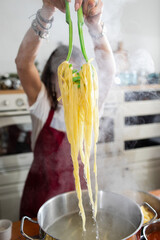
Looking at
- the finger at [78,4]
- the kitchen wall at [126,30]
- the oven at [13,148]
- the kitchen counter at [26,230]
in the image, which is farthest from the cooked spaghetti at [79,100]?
the oven at [13,148]

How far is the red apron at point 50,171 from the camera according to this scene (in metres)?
1.53

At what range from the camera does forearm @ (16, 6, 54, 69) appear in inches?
39.9

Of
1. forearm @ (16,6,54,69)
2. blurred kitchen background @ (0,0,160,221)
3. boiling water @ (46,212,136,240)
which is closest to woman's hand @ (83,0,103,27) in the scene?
forearm @ (16,6,54,69)

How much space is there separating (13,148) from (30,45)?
4.63 feet

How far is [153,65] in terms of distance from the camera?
265 centimetres

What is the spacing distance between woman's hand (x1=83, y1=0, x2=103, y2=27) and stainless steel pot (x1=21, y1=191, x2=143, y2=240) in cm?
72

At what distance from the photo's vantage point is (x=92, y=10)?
2.94ft

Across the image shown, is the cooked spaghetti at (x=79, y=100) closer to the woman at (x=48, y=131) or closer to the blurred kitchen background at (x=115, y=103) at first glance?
the woman at (x=48, y=131)

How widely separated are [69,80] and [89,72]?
2.9 inches

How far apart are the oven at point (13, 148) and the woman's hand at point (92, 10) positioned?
144cm

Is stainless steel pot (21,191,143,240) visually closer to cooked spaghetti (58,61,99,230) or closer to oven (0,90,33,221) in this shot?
cooked spaghetti (58,61,99,230)

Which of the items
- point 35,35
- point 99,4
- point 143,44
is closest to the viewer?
point 99,4

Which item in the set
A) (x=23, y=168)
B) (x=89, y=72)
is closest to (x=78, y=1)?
(x=89, y=72)

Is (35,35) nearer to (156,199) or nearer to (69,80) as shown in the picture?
(69,80)
